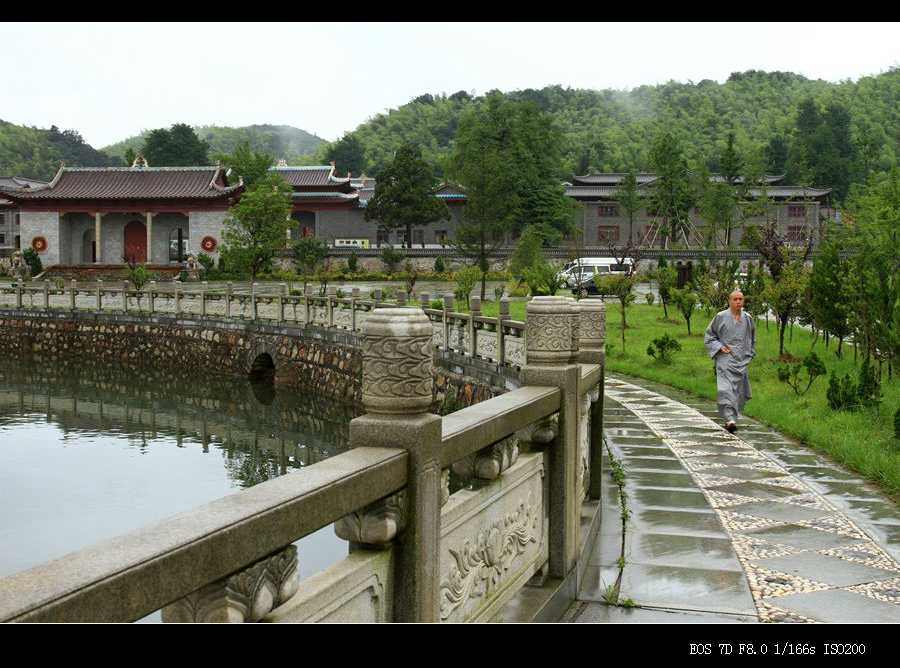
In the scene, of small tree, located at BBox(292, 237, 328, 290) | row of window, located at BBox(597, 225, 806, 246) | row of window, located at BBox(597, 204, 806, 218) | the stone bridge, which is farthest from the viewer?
row of window, located at BBox(597, 204, 806, 218)

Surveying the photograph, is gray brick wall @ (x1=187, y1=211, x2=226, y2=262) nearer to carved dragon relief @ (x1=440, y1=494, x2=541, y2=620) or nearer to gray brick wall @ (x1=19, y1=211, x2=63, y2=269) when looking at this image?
gray brick wall @ (x1=19, y1=211, x2=63, y2=269)

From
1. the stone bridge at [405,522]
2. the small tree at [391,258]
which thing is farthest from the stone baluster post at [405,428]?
the small tree at [391,258]

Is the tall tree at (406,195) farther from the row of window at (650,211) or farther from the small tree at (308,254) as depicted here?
the row of window at (650,211)

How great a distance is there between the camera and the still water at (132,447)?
11.0 metres

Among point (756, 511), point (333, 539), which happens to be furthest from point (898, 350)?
point (333, 539)

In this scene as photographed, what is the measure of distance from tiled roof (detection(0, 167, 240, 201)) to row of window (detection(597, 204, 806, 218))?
75.7 feet

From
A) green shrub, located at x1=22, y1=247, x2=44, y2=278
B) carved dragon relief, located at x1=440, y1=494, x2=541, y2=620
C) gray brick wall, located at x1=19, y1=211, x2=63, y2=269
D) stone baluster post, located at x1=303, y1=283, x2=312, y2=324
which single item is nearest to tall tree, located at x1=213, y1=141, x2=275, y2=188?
gray brick wall, located at x1=19, y1=211, x2=63, y2=269

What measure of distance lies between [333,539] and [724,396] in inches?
184

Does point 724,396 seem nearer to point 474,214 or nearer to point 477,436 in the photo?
point 477,436

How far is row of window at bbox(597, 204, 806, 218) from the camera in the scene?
54881 millimetres

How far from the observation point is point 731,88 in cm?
10012

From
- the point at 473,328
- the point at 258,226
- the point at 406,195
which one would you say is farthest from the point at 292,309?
the point at 406,195

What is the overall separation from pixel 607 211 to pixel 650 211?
2.80m

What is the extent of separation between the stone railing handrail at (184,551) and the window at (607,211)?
180 ft
